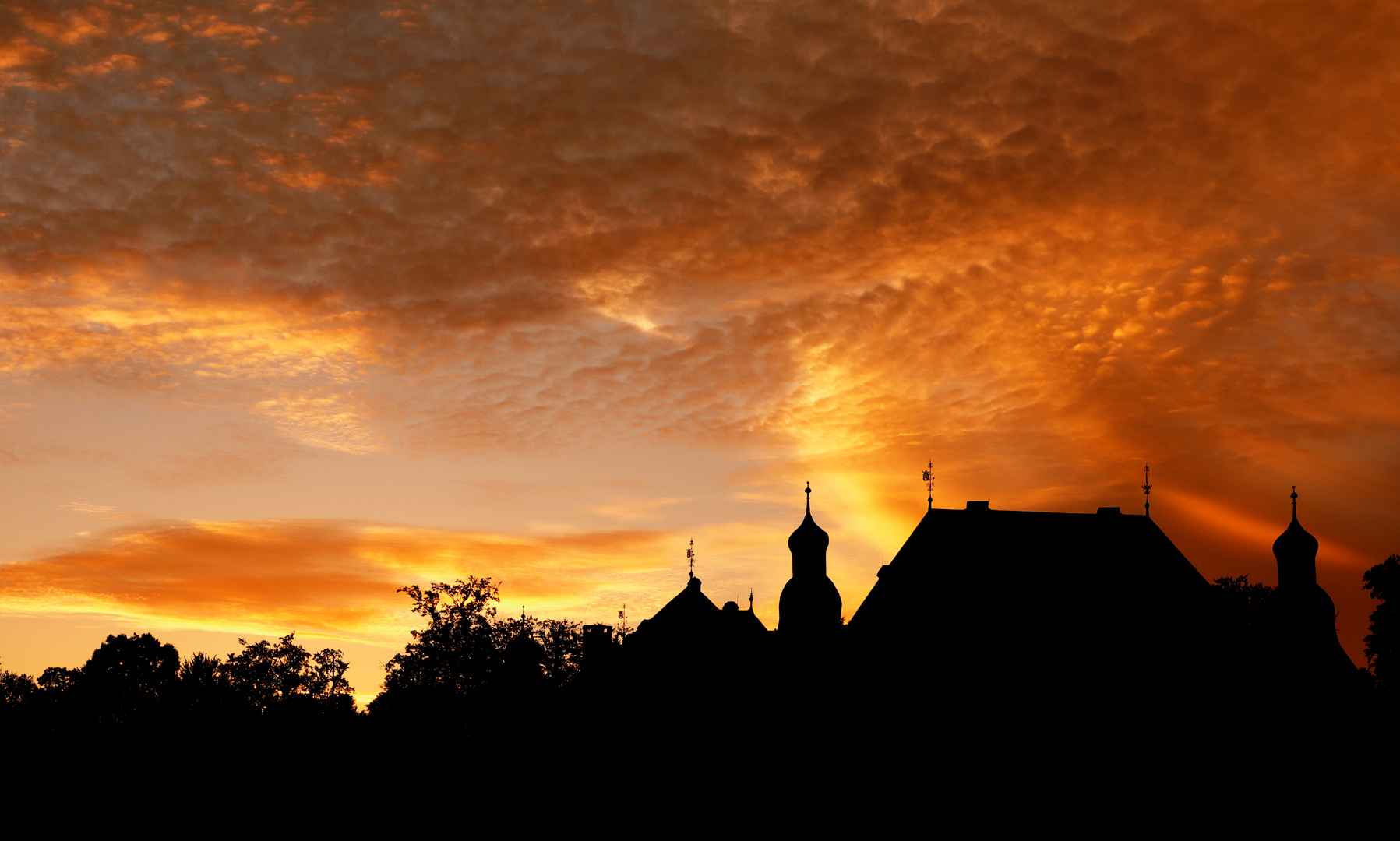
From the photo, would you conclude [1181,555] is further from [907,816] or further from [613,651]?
[613,651]

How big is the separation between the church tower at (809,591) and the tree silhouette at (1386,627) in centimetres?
2941

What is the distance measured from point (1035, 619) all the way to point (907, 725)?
688cm

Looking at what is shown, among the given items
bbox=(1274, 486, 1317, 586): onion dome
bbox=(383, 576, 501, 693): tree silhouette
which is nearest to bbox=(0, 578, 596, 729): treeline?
bbox=(383, 576, 501, 693): tree silhouette

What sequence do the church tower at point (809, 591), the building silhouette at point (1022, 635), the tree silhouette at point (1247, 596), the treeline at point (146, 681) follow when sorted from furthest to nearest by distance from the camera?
the treeline at point (146, 681), the tree silhouette at point (1247, 596), the church tower at point (809, 591), the building silhouette at point (1022, 635)

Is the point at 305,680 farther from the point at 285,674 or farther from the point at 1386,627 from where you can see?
the point at 1386,627

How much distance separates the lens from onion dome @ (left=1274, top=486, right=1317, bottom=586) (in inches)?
1989

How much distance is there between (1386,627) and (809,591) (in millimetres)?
31445

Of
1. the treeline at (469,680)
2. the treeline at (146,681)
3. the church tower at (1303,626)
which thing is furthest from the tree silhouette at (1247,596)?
the treeline at (146,681)

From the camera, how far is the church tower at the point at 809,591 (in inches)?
1933

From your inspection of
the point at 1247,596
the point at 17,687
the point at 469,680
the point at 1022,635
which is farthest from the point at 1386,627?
the point at 17,687

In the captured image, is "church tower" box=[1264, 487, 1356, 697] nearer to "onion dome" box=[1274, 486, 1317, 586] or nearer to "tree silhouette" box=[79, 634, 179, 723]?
"onion dome" box=[1274, 486, 1317, 586]

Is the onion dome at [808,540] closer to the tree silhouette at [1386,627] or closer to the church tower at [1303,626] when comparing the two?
the church tower at [1303,626]

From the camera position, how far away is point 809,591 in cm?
4966

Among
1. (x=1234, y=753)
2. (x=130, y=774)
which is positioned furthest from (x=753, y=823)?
(x=130, y=774)
